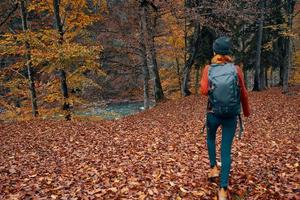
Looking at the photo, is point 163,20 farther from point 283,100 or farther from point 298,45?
point 298,45

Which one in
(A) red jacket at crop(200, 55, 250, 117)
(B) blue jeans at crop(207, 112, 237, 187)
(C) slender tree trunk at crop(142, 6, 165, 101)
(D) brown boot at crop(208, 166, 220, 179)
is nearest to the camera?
(A) red jacket at crop(200, 55, 250, 117)

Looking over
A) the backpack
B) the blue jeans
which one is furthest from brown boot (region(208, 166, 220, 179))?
the backpack

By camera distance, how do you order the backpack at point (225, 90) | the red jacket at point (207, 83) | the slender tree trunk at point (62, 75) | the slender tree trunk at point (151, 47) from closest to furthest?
the backpack at point (225, 90), the red jacket at point (207, 83), the slender tree trunk at point (62, 75), the slender tree trunk at point (151, 47)

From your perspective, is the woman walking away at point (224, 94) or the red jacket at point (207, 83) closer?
the woman walking away at point (224, 94)

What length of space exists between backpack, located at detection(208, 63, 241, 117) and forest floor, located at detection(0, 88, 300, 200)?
148 cm

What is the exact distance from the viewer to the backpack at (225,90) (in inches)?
205

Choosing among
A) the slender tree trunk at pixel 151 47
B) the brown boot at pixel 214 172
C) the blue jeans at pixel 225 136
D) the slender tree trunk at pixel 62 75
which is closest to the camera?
the blue jeans at pixel 225 136

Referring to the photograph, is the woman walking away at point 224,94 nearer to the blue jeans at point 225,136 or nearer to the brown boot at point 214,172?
the blue jeans at point 225,136

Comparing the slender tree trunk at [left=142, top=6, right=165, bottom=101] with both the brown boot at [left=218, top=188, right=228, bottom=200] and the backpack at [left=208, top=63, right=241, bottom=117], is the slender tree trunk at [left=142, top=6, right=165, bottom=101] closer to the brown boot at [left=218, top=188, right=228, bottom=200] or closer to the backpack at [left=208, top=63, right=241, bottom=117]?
the backpack at [left=208, top=63, right=241, bottom=117]

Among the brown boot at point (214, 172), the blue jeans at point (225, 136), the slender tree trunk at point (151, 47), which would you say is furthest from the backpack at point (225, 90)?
the slender tree trunk at point (151, 47)

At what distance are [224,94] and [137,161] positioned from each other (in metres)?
3.67

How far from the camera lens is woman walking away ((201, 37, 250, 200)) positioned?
5234 mm

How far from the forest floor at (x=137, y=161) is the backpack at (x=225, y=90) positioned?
1.48m

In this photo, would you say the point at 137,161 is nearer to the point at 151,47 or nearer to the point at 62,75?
the point at 62,75
